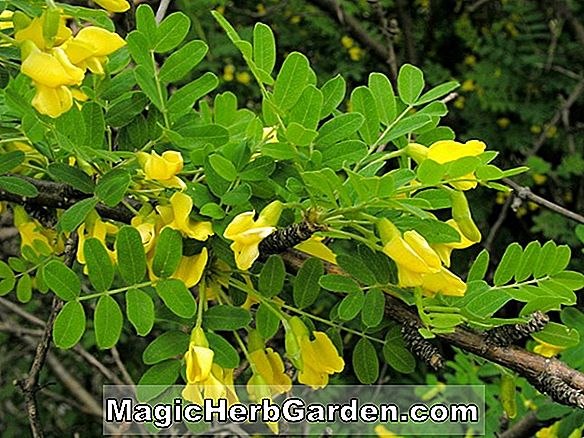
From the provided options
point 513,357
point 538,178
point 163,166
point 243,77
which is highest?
point 163,166

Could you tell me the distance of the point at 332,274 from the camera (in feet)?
2.07

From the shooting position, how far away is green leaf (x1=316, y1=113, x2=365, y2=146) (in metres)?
0.56

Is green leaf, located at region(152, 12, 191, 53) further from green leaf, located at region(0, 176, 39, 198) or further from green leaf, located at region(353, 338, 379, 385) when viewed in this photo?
green leaf, located at region(353, 338, 379, 385)

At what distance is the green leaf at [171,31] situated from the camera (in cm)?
61

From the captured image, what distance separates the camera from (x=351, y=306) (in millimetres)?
624

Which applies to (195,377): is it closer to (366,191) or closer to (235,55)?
(366,191)

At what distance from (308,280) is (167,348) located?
115 millimetres

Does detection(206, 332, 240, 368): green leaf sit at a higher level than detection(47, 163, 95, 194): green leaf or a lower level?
lower

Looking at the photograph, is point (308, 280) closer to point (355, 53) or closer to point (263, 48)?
point (263, 48)

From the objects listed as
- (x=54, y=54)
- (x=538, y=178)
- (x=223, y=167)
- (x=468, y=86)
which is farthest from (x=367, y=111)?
(x=468, y=86)

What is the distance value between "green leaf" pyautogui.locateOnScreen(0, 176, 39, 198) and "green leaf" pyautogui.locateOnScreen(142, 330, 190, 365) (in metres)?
0.14

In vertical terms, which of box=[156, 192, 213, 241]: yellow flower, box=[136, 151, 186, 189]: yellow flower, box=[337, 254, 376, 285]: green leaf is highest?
box=[136, 151, 186, 189]: yellow flower

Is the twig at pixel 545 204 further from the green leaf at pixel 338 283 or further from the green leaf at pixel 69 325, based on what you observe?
the green leaf at pixel 69 325

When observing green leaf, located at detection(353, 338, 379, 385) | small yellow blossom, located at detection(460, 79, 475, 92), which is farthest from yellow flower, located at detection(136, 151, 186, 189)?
small yellow blossom, located at detection(460, 79, 475, 92)
